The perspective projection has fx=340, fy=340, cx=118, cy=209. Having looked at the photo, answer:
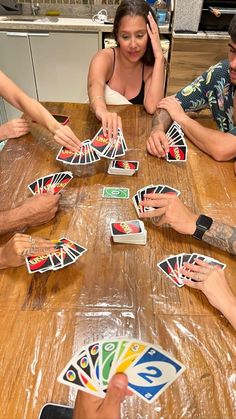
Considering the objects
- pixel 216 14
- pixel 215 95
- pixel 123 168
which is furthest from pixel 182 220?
pixel 216 14

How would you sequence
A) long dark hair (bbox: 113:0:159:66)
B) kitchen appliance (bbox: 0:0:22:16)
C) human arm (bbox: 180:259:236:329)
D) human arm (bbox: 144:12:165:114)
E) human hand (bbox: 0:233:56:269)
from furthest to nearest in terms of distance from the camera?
kitchen appliance (bbox: 0:0:22:16)
human arm (bbox: 144:12:165:114)
long dark hair (bbox: 113:0:159:66)
human hand (bbox: 0:233:56:269)
human arm (bbox: 180:259:236:329)

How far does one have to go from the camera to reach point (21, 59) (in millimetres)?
3570

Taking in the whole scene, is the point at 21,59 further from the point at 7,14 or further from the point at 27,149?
the point at 27,149

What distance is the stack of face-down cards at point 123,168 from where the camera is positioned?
1.53 meters

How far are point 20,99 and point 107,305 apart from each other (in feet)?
4.23

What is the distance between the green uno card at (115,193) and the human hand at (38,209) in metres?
0.23

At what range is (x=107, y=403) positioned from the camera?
652 millimetres

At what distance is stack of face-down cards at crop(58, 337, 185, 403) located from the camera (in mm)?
780

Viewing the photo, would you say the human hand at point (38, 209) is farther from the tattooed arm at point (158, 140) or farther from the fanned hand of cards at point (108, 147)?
the tattooed arm at point (158, 140)

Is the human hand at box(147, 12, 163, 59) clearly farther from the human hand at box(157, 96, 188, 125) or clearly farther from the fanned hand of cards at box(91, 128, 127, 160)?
the fanned hand of cards at box(91, 128, 127, 160)

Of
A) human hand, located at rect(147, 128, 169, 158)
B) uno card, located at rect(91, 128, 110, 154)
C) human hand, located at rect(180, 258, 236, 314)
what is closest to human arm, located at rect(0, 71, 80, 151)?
uno card, located at rect(91, 128, 110, 154)

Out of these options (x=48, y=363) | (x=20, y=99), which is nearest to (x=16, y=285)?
(x=48, y=363)

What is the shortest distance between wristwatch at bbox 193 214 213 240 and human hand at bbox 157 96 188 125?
0.83 meters

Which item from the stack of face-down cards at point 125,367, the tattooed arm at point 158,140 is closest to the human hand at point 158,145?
the tattooed arm at point 158,140
